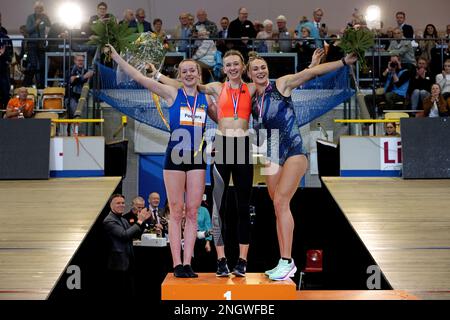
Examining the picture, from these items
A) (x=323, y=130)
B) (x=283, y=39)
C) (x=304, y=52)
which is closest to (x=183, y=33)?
(x=283, y=39)

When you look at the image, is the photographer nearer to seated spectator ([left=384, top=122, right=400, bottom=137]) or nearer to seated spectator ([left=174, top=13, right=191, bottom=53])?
seated spectator ([left=384, top=122, right=400, bottom=137])

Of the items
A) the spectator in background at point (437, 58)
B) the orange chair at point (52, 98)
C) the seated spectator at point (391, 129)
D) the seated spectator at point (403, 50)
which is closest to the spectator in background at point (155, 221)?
the orange chair at point (52, 98)

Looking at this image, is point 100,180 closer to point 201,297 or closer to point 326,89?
point 326,89

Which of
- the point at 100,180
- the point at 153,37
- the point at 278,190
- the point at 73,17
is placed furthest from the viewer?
the point at 73,17

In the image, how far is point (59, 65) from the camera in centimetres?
1384

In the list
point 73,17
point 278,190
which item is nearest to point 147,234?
point 278,190

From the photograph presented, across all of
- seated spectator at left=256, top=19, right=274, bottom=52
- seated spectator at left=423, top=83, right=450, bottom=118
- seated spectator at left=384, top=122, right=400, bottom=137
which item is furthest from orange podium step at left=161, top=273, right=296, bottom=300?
seated spectator at left=256, top=19, right=274, bottom=52

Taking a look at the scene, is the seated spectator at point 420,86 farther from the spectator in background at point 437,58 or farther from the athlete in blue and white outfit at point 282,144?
the athlete in blue and white outfit at point 282,144

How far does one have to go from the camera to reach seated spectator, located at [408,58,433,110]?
13.2 metres

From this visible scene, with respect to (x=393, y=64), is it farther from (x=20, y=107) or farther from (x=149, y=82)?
(x=149, y=82)

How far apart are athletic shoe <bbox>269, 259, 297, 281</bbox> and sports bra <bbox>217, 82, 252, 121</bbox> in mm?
1296

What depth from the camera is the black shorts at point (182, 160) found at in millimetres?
6965

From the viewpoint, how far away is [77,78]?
12883mm
